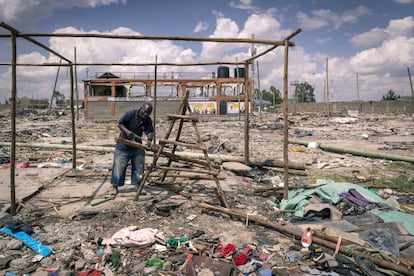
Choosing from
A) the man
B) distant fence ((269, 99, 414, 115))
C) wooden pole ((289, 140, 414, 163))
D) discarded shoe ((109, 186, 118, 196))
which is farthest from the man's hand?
distant fence ((269, 99, 414, 115))

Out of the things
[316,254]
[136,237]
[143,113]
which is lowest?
[316,254]

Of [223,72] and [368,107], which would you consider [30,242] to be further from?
[368,107]

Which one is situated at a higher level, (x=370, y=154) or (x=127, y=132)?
(x=127, y=132)

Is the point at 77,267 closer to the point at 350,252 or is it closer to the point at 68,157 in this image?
the point at 350,252

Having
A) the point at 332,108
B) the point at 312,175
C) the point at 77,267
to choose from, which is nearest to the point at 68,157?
the point at 77,267

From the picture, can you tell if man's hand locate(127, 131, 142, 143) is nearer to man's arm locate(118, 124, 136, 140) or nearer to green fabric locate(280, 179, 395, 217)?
man's arm locate(118, 124, 136, 140)

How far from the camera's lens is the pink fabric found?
315 centimetres

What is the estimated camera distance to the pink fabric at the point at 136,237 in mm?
3152

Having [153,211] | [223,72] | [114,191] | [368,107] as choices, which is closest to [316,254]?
A: [153,211]

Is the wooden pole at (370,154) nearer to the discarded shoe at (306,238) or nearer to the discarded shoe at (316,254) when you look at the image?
the discarded shoe at (306,238)

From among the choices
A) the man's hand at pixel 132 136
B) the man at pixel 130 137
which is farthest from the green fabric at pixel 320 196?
the man's hand at pixel 132 136

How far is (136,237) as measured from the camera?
10.6 feet

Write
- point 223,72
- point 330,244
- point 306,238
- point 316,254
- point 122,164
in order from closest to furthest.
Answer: point 316,254 → point 330,244 → point 306,238 → point 122,164 → point 223,72

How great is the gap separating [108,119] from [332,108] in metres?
30.3
